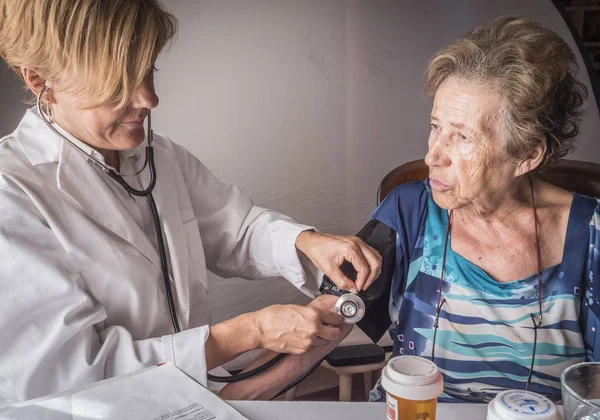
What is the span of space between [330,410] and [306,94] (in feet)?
4.96

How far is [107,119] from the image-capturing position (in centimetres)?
142

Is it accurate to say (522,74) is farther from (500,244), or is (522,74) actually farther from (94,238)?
(94,238)

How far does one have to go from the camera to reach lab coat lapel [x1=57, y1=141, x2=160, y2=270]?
1.44 m

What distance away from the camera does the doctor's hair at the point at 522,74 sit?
56.2 inches

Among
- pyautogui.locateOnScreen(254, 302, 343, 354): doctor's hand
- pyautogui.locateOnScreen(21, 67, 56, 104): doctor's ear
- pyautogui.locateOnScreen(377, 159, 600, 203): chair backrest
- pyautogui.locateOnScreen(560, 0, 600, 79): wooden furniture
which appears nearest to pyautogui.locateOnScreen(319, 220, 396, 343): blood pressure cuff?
pyautogui.locateOnScreen(254, 302, 343, 354): doctor's hand

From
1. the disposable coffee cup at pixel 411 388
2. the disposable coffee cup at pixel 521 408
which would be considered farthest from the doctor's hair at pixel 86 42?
the disposable coffee cup at pixel 521 408

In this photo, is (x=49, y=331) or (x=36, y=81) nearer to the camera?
(x=49, y=331)

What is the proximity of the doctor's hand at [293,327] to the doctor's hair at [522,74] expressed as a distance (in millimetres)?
590

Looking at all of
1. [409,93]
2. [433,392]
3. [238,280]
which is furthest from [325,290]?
[409,93]

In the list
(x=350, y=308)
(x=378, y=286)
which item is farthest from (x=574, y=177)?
(x=350, y=308)

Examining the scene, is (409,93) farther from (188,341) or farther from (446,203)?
(188,341)

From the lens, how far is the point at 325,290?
161 cm

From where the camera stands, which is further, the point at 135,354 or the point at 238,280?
the point at 238,280

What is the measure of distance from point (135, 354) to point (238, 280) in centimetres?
116
